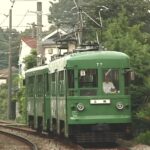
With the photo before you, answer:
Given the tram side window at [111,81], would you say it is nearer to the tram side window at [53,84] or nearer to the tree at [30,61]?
the tram side window at [53,84]

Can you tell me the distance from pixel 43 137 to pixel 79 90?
25.4ft

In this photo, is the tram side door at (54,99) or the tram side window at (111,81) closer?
the tram side window at (111,81)

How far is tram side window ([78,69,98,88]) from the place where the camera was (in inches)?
806

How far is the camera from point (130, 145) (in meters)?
20.9

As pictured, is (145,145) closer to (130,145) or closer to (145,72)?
(130,145)

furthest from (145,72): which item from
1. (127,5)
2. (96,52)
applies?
(127,5)

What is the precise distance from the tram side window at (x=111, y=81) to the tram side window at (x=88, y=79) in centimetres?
26

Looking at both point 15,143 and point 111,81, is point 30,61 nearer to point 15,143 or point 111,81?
point 15,143

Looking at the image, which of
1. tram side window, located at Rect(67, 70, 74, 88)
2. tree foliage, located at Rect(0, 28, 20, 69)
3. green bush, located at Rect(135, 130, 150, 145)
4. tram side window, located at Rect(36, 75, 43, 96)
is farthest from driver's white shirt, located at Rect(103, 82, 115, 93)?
tree foliage, located at Rect(0, 28, 20, 69)

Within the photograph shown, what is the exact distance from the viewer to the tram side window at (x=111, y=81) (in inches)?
803

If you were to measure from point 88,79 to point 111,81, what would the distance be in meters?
0.68

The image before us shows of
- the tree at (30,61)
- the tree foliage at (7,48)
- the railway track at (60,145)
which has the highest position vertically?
the tree foliage at (7,48)

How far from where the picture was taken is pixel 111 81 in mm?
20500

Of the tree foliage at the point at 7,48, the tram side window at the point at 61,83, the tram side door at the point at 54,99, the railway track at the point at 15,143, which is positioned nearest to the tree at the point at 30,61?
the railway track at the point at 15,143
